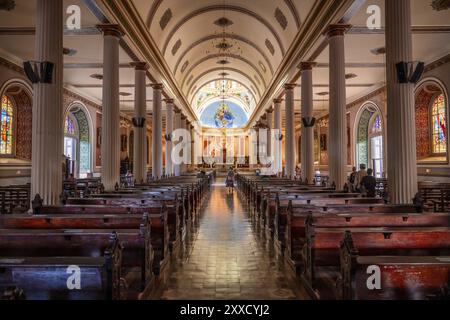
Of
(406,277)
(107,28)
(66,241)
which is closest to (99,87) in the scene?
(107,28)

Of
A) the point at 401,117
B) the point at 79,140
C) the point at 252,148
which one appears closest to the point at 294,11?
the point at 401,117

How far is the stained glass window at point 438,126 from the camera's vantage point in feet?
46.1

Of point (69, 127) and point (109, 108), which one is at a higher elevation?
point (69, 127)

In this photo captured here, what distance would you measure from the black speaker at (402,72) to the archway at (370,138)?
14175mm

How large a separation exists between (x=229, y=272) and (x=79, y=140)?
63.9ft

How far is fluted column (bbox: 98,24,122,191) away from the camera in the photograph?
9.58 metres

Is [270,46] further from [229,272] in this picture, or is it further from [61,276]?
[61,276]

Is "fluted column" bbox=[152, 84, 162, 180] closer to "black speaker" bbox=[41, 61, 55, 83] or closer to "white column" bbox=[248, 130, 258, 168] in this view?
"black speaker" bbox=[41, 61, 55, 83]

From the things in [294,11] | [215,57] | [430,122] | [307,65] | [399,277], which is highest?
[215,57]

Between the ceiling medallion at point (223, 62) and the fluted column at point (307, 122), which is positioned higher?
the ceiling medallion at point (223, 62)

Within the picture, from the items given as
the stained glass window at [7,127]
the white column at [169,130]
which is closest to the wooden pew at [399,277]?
the stained glass window at [7,127]

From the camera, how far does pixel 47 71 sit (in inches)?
239

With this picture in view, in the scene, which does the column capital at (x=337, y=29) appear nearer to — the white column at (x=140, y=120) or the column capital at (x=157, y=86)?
the white column at (x=140, y=120)

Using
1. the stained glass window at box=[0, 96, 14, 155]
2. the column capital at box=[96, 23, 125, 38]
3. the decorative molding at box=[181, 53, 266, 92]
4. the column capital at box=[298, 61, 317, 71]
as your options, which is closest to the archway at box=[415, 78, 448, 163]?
the column capital at box=[298, 61, 317, 71]
